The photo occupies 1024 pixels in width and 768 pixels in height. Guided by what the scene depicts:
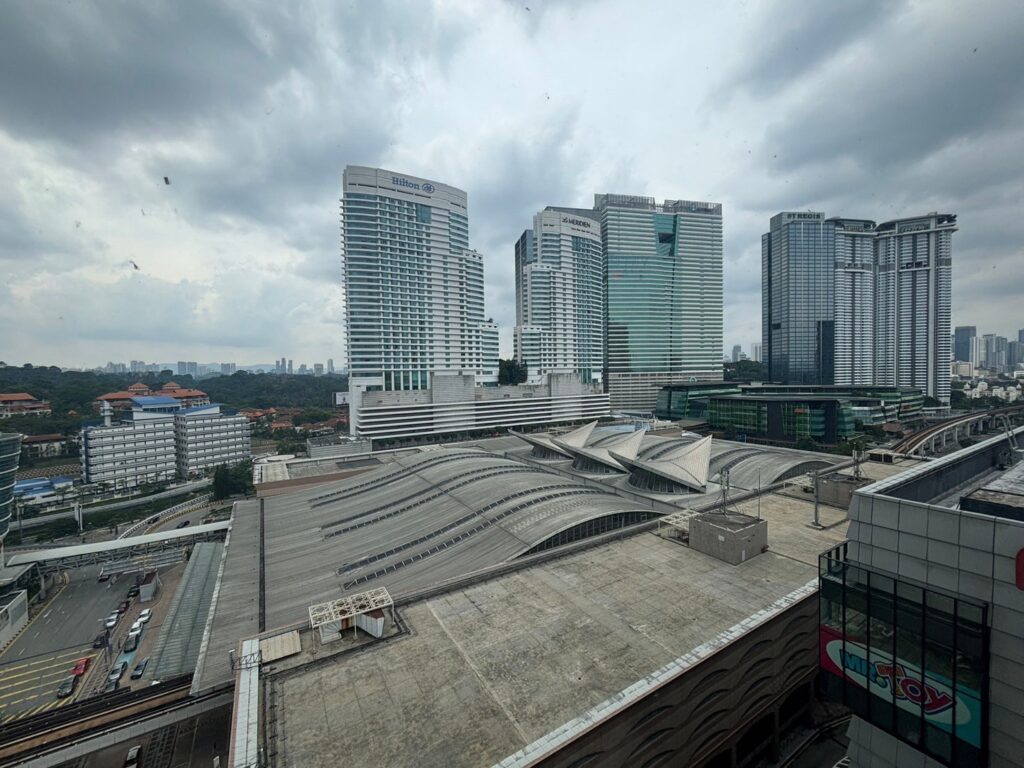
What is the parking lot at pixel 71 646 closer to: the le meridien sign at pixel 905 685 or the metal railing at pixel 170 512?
the metal railing at pixel 170 512

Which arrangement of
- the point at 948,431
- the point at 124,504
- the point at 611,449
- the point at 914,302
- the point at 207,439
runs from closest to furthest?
1. the point at 611,449
2. the point at 124,504
3. the point at 948,431
4. the point at 207,439
5. the point at 914,302

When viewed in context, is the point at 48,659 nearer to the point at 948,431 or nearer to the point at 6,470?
the point at 6,470

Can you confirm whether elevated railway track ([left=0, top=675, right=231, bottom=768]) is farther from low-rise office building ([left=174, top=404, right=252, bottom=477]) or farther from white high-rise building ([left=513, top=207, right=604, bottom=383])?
white high-rise building ([left=513, top=207, right=604, bottom=383])

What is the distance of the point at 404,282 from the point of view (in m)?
97.1

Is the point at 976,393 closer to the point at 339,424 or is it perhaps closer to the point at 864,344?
the point at 864,344

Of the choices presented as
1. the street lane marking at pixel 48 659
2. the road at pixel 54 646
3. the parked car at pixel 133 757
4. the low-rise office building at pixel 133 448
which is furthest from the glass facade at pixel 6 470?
the low-rise office building at pixel 133 448

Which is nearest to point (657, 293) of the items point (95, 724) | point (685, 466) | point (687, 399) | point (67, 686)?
point (687, 399)

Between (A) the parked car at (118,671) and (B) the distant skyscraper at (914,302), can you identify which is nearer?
(A) the parked car at (118,671)

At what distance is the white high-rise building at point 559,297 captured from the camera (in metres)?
119

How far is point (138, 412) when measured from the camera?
94.7 metres

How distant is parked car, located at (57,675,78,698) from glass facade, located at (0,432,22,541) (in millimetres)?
22418

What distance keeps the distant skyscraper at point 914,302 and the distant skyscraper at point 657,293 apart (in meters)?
58.8

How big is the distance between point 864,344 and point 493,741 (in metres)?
182

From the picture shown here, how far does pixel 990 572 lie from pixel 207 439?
122m
